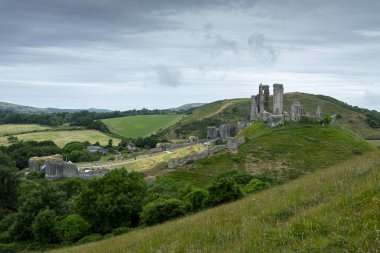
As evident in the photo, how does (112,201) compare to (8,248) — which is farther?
(8,248)

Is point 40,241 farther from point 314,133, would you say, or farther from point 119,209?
point 314,133

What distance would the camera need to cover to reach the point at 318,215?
1012cm

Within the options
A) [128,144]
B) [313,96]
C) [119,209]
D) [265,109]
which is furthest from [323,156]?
[313,96]

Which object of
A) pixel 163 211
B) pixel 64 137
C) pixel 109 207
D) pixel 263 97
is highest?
pixel 263 97

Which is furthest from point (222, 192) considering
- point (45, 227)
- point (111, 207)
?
point (45, 227)

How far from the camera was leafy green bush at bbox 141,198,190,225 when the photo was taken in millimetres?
29422

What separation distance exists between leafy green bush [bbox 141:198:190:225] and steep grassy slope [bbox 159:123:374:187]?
23931mm

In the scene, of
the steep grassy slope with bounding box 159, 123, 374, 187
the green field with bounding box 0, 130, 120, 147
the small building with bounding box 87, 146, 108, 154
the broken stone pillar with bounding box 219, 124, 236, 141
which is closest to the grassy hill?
the green field with bounding box 0, 130, 120, 147

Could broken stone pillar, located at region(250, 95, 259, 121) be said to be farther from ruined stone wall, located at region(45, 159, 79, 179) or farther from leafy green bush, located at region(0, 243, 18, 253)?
leafy green bush, located at region(0, 243, 18, 253)

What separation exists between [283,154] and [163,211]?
36483mm

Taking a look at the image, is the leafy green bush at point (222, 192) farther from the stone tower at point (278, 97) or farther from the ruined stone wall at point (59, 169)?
the ruined stone wall at point (59, 169)

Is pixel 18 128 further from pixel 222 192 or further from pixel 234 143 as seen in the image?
pixel 222 192

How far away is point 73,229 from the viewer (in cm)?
3691

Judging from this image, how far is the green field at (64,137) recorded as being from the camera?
14402cm
